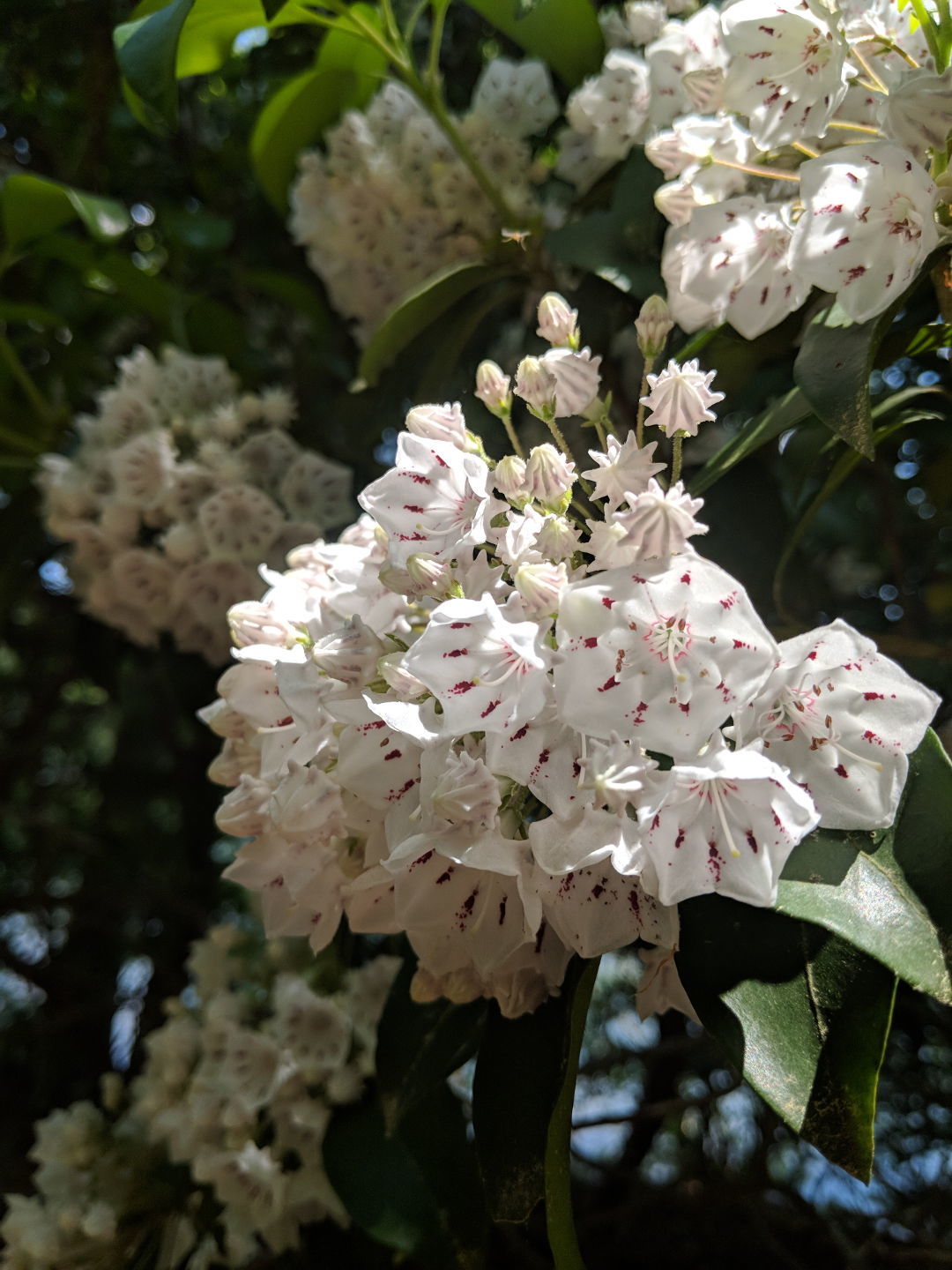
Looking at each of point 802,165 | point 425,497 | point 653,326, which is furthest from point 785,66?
point 425,497

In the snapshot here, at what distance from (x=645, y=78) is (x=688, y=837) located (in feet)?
3.05

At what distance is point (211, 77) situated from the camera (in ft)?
6.17

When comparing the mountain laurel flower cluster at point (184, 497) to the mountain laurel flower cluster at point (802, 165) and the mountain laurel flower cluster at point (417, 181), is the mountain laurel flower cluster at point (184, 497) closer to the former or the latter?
the mountain laurel flower cluster at point (417, 181)

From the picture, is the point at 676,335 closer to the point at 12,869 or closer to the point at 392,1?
the point at 392,1

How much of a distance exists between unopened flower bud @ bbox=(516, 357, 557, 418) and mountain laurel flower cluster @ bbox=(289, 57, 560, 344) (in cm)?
65

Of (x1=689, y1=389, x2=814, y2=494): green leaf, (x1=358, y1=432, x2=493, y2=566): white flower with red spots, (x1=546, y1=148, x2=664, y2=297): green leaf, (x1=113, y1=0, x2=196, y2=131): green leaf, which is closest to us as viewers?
(x1=358, y1=432, x2=493, y2=566): white flower with red spots

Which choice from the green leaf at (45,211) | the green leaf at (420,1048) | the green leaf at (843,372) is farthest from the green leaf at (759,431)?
the green leaf at (45,211)

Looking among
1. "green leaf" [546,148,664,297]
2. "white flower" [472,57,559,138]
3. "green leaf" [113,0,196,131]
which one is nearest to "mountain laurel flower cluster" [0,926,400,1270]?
"green leaf" [546,148,664,297]

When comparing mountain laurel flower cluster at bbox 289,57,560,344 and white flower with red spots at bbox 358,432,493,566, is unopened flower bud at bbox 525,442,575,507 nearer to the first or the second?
white flower with red spots at bbox 358,432,493,566

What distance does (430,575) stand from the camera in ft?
2.26

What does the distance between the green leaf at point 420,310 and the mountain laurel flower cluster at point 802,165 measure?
29 cm

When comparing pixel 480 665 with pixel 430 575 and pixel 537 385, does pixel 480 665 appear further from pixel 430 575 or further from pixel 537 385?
pixel 537 385

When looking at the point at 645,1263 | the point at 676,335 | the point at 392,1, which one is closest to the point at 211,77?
the point at 392,1

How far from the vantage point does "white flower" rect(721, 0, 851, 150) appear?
0.79 meters
